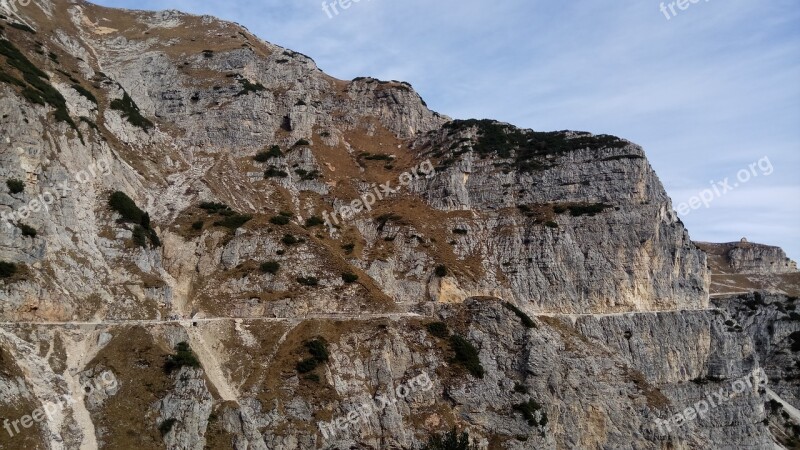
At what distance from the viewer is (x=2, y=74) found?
62.4 m

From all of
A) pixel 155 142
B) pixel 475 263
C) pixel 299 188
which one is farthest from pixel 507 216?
pixel 155 142

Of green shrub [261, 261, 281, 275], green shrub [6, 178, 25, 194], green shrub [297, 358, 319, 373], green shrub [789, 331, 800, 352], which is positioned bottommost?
green shrub [789, 331, 800, 352]

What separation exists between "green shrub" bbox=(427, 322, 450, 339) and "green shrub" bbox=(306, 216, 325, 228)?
1192 inches

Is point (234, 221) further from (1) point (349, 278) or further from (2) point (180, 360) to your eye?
(2) point (180, 360)

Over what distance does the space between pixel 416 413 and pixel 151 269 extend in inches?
1266

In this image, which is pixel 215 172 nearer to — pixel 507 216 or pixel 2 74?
pixel 2 74

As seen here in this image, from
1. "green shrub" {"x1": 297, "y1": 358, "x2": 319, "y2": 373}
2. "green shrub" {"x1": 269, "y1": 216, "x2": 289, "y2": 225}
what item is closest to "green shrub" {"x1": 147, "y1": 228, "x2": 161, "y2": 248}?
"green shrub" {"x1": 269, "y1": 216, "x2": 289, "y2": 225}

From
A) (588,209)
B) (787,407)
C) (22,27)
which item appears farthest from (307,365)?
(787,407)

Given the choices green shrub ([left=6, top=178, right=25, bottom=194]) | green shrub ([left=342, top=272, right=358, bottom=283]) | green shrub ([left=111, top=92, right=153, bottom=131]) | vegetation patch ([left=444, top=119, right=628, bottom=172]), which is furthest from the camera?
vegetation patch ([left=444, top=119, right=628, bottom=172])

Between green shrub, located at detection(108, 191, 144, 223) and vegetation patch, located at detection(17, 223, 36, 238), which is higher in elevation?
green shrub, located at detection(108, 191, 144, 223)

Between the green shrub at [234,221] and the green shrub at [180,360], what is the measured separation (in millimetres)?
23822

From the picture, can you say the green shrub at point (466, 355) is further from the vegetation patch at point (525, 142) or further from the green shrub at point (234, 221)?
the vegetation patch at point (525, 142)

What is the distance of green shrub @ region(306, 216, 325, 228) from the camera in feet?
290

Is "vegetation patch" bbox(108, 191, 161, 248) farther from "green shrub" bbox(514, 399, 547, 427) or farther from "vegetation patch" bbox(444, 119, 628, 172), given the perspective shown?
"vegetation patch" bbox(444, 119, 628, 172)
